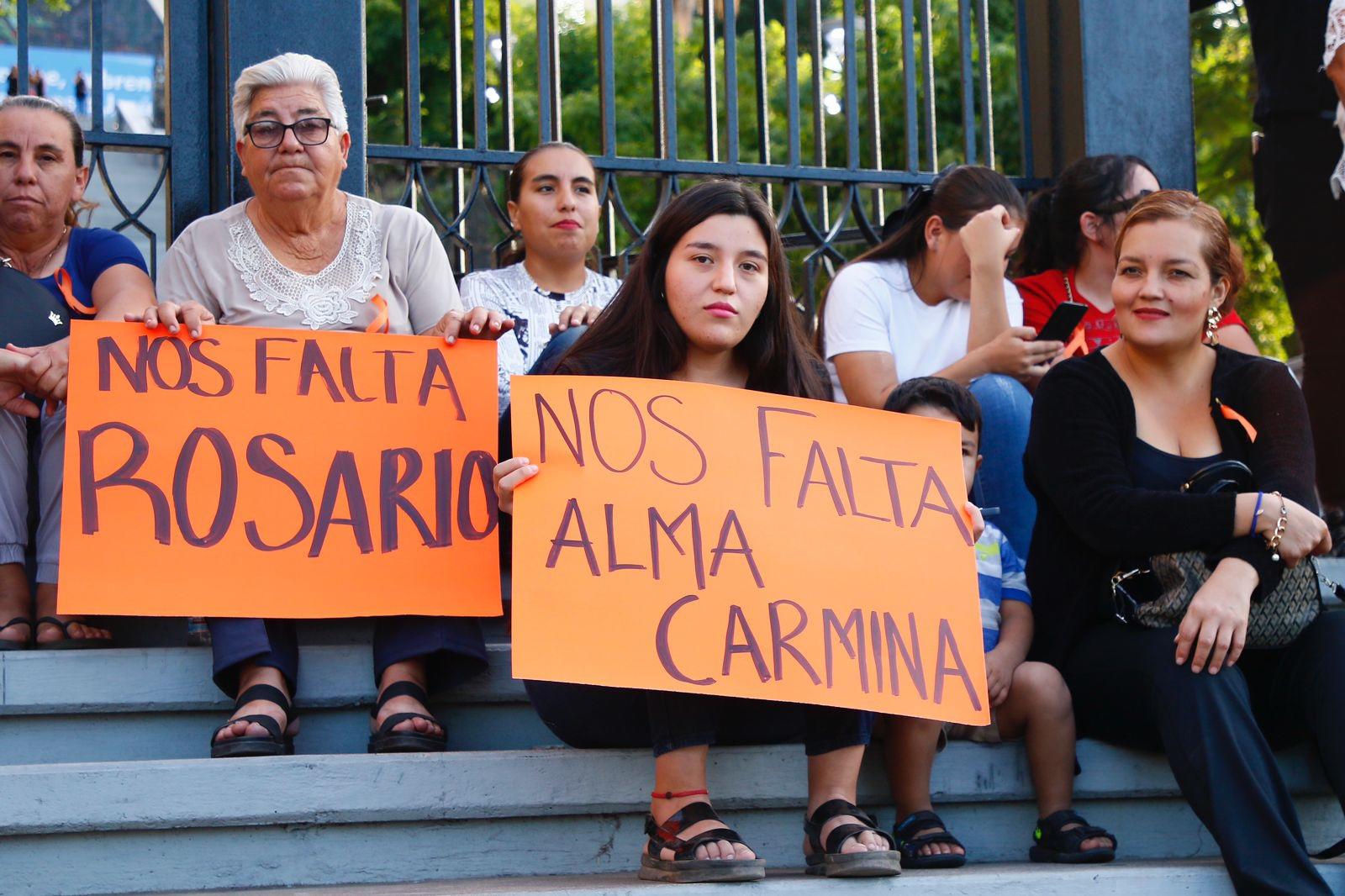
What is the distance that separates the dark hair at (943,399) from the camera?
139 inches

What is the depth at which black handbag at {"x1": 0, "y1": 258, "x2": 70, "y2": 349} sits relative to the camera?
Answer: 364cm

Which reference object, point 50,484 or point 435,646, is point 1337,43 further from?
point 50,484

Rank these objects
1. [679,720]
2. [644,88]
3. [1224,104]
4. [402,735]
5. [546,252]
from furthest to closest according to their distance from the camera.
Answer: [644,88], [1224,104], [546,252], [402,735], [679,720]

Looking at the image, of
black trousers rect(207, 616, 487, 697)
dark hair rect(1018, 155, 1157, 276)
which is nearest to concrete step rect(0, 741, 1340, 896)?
black trousers rect(207, 616, 487, 697)

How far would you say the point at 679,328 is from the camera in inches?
130

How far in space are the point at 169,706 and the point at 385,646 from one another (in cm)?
46

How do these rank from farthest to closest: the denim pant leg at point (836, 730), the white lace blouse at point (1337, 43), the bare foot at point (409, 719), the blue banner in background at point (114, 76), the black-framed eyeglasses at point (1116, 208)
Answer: the blue banner in background at point (114, 76)
the black-framed eyeglasses at point (1116, 208)
the white lace blouse at point (1337, 43)
the bare foot at point (409, 719)
the denim pant leg at point (836, 730)

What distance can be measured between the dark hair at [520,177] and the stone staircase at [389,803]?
1.73 meters

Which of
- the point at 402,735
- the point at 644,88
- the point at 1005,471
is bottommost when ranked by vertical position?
the point at 402,735

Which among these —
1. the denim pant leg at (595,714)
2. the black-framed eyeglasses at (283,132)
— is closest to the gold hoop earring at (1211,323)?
the denim pant leg at (595,714)

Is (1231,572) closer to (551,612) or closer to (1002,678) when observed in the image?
(1002,678)

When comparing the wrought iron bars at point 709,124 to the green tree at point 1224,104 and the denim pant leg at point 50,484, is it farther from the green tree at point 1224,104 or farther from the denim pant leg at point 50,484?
the green tree at point 1224,104

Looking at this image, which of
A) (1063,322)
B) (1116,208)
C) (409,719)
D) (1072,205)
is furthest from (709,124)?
(409,719)

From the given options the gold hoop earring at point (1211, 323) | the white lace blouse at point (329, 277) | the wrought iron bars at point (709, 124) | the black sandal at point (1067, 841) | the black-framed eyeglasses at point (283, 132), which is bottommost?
the black sandal at point (1067, 841)
